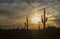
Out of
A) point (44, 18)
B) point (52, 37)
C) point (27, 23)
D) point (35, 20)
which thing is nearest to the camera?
point (52, 37)

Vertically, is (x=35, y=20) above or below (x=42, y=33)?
above

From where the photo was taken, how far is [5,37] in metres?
19.0

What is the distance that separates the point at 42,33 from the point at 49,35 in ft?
2.23

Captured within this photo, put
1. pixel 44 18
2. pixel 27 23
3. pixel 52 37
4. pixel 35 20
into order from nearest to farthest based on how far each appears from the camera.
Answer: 1. pixel 52 37
2. pixel 35 20
3. pixel 44 18
4. pixel 27 23

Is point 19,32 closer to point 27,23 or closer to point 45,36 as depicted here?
point 45,36

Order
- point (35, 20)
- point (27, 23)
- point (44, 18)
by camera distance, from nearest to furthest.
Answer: point (35, 20) < point (44, 18) < point (27, 23)

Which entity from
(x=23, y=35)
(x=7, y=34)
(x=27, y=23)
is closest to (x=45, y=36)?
(x=23, y=35)

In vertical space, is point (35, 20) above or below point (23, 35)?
above

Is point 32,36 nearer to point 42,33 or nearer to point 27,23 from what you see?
point 42,33

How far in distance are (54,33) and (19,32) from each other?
327 centimetres

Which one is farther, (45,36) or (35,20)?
(35,20)

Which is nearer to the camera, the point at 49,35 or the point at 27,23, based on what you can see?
the point at 49,35

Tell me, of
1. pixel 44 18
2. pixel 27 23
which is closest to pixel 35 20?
pixel 44 18

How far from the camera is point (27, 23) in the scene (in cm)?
3744
